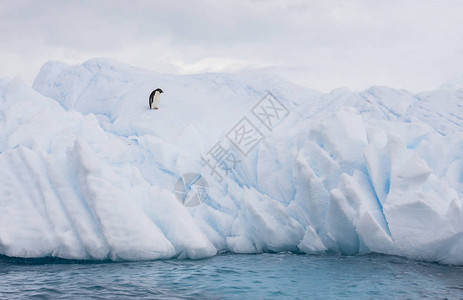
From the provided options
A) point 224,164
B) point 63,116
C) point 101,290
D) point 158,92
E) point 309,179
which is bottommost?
point 101,290

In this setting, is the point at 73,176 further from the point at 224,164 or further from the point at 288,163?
the point at 288,163

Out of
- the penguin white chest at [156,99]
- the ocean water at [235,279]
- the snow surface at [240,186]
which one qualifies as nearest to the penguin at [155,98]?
the penguin white chest at [156,99]

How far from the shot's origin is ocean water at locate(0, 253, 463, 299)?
6075mm

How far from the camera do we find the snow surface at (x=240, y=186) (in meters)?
7.78

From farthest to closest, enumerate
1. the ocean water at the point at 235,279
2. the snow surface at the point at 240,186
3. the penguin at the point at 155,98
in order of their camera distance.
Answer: the penguin at the point at 155,98 < the snow surface at the point at 240,186 < the ocean water at the point at 235,279

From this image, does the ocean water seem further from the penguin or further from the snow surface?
the penguin

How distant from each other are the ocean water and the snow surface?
0.37 m

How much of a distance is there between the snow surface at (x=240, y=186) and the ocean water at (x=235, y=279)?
14.7 inches

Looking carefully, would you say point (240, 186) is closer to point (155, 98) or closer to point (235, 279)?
point (235, 279)

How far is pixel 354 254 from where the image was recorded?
838 centimetres

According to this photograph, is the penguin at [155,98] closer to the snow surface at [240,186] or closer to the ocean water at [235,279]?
the snow surface at [240,186]

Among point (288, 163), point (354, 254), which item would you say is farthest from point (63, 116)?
point (354, 254)

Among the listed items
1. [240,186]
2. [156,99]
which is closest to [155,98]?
[156,99]

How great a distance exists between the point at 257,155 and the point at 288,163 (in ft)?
2.98
